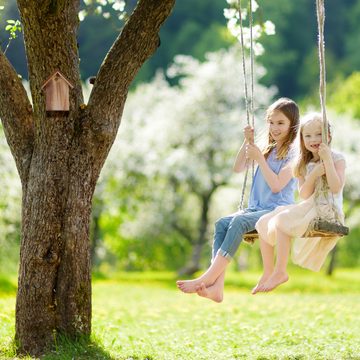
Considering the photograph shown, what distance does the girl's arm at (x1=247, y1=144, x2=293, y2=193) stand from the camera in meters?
6.19

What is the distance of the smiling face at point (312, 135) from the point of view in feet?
19.9

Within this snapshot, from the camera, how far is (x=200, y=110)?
2414 cm

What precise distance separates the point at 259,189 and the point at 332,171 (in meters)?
0.81

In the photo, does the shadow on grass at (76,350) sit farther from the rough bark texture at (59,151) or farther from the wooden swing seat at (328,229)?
the wooden swing seat at (328,229)

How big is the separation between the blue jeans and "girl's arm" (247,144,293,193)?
0.21 meters

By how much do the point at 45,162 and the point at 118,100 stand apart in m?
0.73

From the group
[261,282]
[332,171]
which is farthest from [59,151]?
[332,171]

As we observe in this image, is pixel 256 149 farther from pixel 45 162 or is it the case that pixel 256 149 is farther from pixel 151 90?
pixel 151 90

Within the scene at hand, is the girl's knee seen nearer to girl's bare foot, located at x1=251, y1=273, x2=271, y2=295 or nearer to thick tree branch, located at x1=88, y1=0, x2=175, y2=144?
girl's bare foot, located at x1=251, y1=273, x2=271, y2=295

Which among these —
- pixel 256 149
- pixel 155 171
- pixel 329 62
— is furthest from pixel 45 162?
pixel 329 62

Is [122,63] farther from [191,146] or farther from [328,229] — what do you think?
[191,146]

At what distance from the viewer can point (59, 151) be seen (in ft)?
21.1

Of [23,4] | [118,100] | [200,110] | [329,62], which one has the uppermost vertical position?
[329,62]

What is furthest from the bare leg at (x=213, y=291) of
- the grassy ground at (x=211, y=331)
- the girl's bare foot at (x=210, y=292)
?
the grassy ground at (x=211, y=331)
